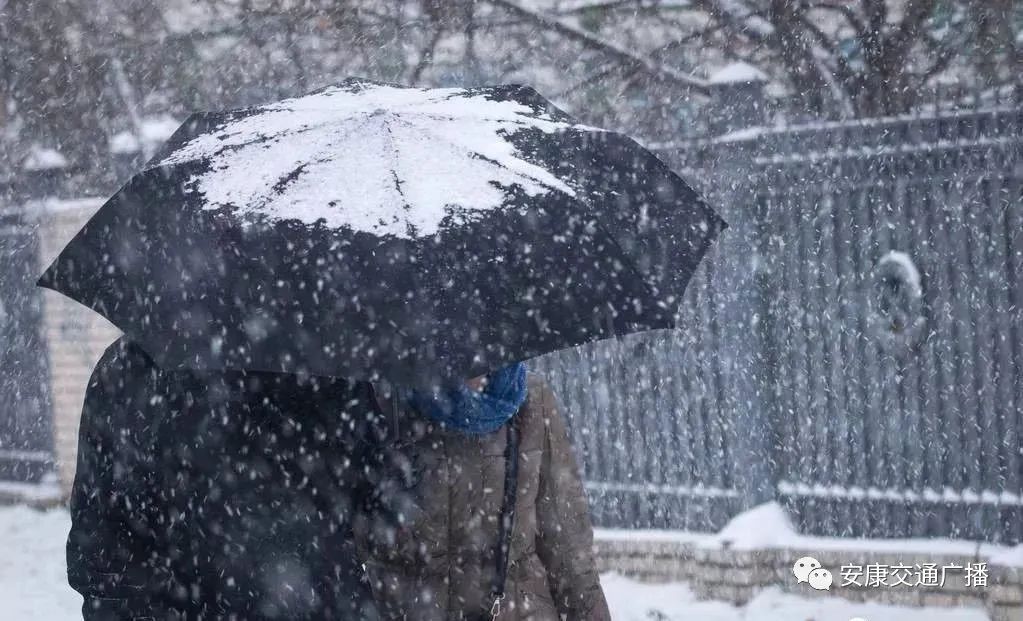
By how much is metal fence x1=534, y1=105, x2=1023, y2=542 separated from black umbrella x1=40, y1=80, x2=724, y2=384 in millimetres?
2998

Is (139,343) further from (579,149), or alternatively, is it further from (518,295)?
(579,149)

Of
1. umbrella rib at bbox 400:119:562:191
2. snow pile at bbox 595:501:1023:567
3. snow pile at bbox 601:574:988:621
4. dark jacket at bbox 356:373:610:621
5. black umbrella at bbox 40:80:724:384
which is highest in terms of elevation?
umbrella rib at bbox 400:119:562:191

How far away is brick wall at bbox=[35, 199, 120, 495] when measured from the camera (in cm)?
733

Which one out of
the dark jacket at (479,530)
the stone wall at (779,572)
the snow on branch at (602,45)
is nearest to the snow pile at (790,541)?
the stone wall at (779,572)

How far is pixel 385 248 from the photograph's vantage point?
1.93 m

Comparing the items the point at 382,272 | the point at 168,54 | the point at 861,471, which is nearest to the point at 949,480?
the point at 861,471

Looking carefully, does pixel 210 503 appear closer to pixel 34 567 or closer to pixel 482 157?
pixel 482 157

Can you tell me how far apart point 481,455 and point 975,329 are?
350 cm

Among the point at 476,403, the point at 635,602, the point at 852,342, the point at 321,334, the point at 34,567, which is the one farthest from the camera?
the point at 34,567

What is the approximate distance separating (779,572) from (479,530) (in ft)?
11.3

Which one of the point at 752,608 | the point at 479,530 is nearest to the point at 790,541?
the point at 752,608

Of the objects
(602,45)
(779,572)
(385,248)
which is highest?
(602,45)

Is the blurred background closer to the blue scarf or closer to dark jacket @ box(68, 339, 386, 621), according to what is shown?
the blue scarf

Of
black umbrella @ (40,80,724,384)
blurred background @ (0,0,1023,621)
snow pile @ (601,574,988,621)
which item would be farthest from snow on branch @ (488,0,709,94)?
black umbrella @ (40,80,724,384)
